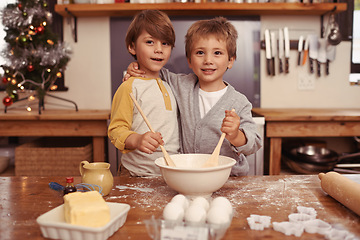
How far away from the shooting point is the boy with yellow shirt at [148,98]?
124 cm

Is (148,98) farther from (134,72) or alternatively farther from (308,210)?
(308,210)

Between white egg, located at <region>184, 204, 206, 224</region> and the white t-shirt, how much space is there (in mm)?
661

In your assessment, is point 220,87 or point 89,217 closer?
point 89,217

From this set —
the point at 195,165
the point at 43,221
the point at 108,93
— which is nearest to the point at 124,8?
the point at 108,93

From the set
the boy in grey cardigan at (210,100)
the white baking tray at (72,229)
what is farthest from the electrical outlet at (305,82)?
the white baking tray at (72,229)

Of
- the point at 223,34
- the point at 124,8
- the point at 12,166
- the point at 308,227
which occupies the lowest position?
the point at 12,166

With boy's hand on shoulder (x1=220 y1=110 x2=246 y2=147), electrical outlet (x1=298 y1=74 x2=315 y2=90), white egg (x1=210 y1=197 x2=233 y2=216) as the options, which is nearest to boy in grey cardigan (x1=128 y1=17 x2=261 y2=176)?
boy's hand on shoulder (x1=220 y1=110 x2=246 y2=147)

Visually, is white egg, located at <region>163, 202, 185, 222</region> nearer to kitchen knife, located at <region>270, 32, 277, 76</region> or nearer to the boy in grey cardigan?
the boy in grey cardigan

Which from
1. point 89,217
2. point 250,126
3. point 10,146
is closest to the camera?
point 89,217

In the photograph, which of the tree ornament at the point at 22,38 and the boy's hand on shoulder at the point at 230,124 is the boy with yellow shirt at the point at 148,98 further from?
the tree ornament at the point at 22,38

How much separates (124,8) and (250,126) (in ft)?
4.88

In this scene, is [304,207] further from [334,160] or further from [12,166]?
[12,166]

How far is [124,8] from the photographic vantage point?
2.27 meters

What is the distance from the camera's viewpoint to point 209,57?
1.22 m
